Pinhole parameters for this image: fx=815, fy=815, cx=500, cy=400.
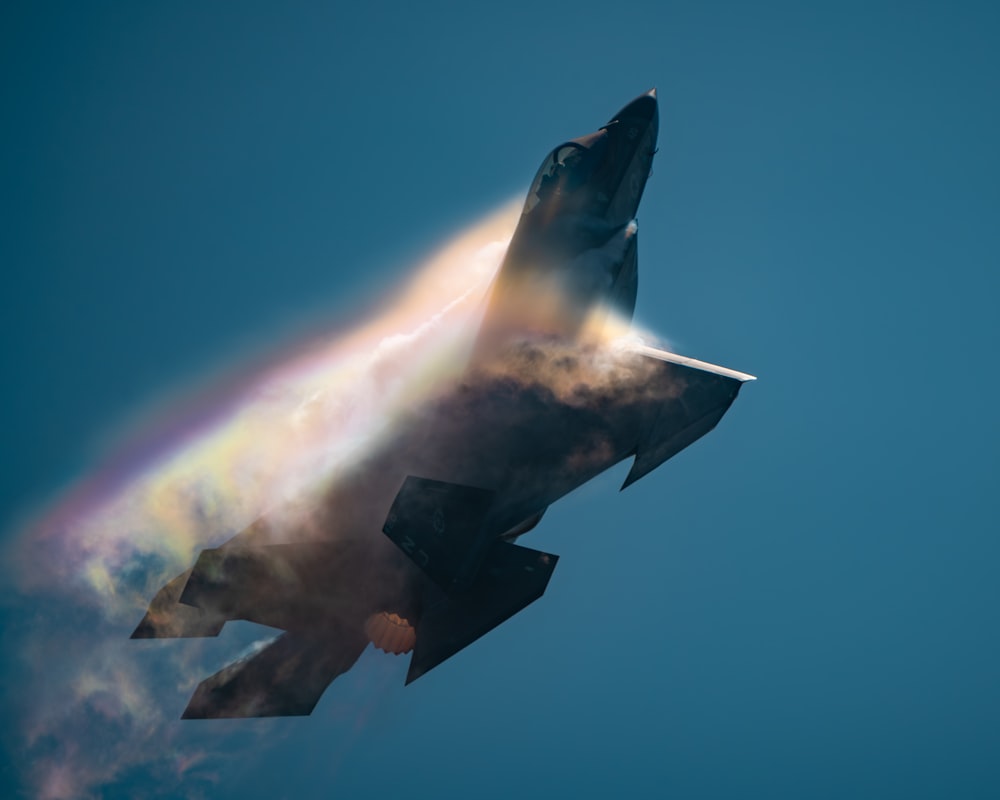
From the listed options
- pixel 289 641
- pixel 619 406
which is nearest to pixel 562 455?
pixel 619 406

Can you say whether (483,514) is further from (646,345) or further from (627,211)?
(627,211)

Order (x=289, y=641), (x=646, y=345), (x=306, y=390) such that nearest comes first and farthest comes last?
(x=289, y=641) < (x=646, y=345) < (x=306, y=390)

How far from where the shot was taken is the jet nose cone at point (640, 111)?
1822 centimetres

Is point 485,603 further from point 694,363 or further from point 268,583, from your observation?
point 694,363

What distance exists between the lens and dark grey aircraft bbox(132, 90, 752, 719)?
50.1 feet

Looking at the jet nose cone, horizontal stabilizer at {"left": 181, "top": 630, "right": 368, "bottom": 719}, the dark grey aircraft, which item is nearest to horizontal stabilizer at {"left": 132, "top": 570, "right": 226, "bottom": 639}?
the dark grey aircraft

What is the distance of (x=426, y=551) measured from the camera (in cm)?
1407

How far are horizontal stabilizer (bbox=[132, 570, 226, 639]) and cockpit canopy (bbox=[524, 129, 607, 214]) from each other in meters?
10.5

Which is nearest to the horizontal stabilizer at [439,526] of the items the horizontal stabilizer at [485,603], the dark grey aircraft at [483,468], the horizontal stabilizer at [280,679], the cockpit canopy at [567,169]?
the dark grey aircraft at [483,468]

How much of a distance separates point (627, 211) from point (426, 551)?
8916 millimetres

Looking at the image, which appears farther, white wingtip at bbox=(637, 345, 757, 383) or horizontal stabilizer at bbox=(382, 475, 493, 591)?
white wingtip at bbox=(637, 345, 757, 383)

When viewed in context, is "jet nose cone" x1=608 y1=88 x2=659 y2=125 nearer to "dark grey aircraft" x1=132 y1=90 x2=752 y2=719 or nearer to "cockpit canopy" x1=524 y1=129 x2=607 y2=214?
"cockpit canopy" x1=524 y1=129 x2=607 y2=214

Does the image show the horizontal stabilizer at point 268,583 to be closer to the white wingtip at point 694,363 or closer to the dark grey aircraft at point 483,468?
the dark grey aircraft at point 483,468

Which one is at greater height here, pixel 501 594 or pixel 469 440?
pixel 469 440
